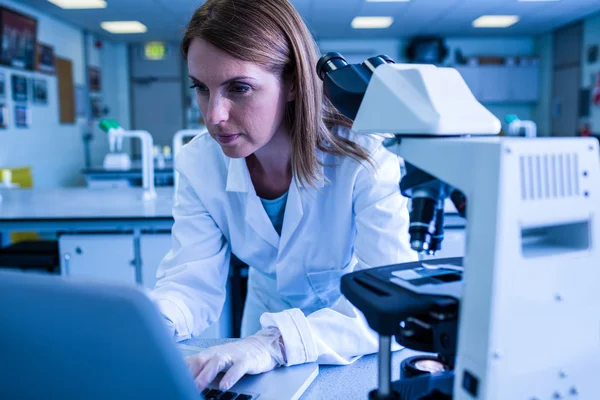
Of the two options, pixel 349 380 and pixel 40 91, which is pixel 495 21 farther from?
pixel 349 380

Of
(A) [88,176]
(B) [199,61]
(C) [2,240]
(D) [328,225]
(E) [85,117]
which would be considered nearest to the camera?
(B) [199,61]

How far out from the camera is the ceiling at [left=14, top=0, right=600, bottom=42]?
18.1 ft

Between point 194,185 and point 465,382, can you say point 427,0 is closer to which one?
point 194,185

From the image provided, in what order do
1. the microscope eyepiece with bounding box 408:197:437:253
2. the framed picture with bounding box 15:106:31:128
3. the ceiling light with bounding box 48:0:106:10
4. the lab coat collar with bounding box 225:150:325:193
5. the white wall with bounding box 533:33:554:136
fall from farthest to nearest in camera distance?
the white wall with bounding box 533:33:554:136
the ceiling light with bounding box 48:0:106:10
the framed picture with bounding box 15:106:31:128
the lab coat collar with bounding box 225:150:325:193
the microscope eyepiece with bounding box 408:197:437:253

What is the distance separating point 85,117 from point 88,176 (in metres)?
2.03

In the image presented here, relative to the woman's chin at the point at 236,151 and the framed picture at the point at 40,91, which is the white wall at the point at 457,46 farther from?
the woman's chin at the point at 236,151

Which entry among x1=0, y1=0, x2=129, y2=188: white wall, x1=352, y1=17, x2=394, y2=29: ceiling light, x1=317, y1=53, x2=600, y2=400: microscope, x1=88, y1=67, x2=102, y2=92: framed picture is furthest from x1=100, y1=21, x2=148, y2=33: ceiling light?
x1=317, y1=53, x2=600, y2=400: microscope

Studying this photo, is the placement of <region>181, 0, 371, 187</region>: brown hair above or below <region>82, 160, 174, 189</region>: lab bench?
above

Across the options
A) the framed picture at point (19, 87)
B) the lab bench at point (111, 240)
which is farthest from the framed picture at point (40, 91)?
the lab bench at point (111, 240)

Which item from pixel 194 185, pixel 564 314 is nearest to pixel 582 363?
pixel 564 314

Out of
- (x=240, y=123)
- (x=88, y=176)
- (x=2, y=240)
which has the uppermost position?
(x=240, y=123)

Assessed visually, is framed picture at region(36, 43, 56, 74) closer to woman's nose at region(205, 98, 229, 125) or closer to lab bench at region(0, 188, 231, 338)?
lab bench at region(0, 188, 231, 338)

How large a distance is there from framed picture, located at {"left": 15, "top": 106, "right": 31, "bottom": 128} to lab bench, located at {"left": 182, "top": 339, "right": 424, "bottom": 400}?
520 centimetres

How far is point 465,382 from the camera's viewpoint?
487 mm
